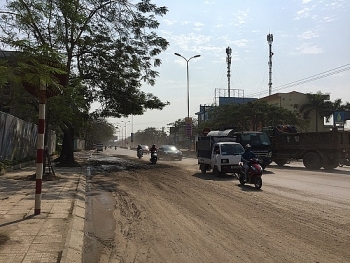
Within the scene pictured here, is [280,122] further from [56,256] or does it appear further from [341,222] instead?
[56,256]

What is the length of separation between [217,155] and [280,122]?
33471 mm

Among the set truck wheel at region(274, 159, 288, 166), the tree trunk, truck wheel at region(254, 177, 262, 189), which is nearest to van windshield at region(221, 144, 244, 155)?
truck wheel at region(254, 177, 262, 189)

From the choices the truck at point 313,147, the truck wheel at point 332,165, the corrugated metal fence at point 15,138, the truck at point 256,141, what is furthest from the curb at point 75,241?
the truck wheel at point 332,165

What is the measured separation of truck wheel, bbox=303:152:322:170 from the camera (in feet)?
70.1

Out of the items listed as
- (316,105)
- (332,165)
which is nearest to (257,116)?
(316,105)

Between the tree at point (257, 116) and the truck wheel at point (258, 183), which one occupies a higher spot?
the tree at point (257, 116)

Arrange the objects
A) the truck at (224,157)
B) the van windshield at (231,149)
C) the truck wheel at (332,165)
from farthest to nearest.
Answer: the truck wheel at (332,165)
the van windshield at (231,149)
the truck at (224,157)

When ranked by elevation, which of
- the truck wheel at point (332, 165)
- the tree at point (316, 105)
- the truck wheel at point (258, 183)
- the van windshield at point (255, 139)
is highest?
the tree at point (316, 105)

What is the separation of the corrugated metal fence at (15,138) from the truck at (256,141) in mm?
11176

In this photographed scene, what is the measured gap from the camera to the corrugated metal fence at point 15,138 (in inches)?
706

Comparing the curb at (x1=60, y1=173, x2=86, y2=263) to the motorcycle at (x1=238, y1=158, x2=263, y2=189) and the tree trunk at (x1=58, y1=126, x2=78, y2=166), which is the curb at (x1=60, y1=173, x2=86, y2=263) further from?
the tree trunk at (x1=58, y1=126, x2=78, y2=166)

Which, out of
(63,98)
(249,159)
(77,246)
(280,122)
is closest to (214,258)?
(77,246)

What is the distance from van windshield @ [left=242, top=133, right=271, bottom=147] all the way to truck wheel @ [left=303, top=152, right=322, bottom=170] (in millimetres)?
3261

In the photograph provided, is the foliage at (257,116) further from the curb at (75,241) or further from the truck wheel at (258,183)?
the curb at (75,241)
